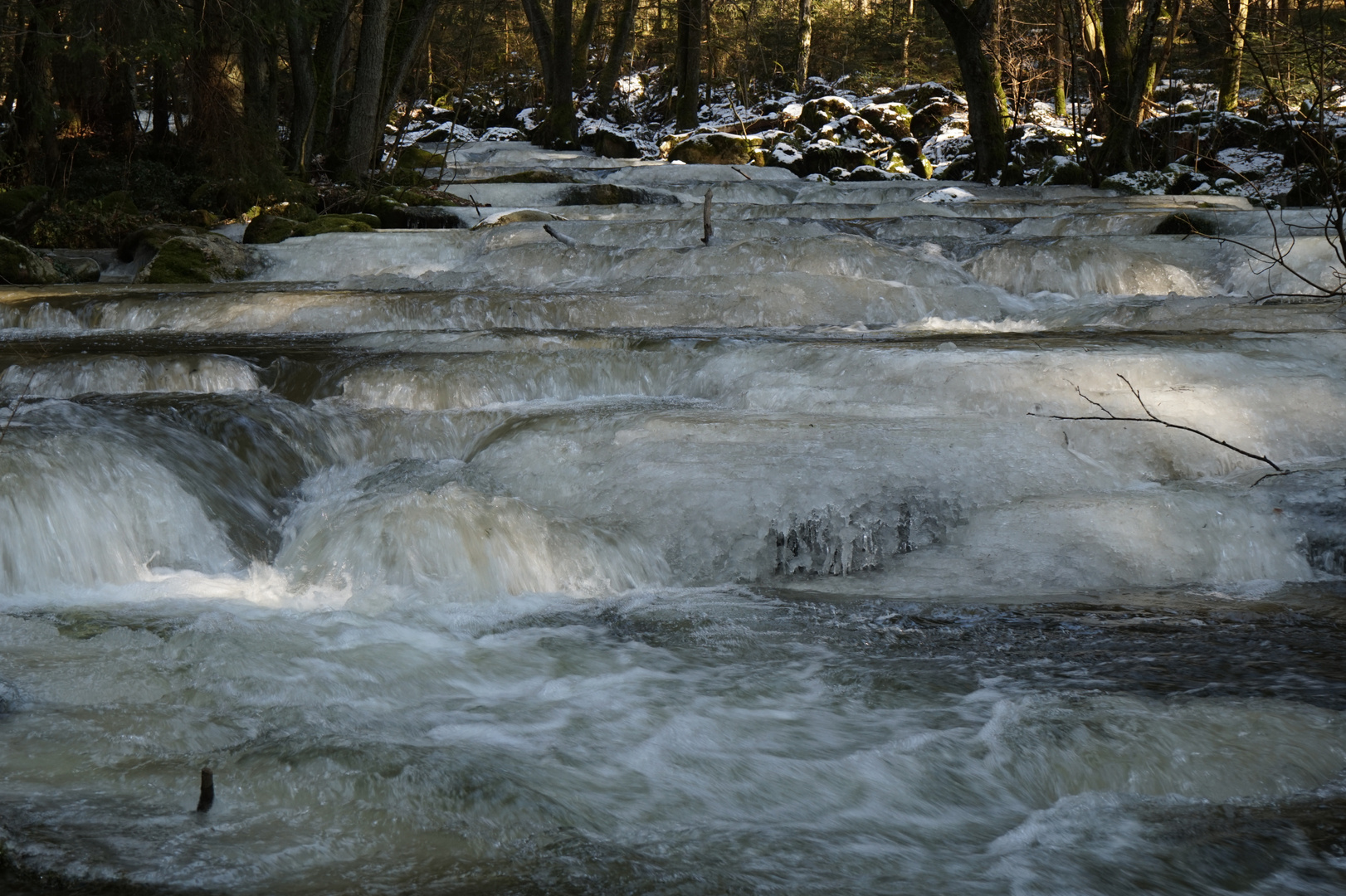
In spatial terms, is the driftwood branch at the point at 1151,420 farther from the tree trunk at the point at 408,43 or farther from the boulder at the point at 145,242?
the tree trunk at the point at 408,43

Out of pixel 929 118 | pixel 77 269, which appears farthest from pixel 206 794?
pixel 929 118

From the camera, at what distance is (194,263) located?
35.0 ft

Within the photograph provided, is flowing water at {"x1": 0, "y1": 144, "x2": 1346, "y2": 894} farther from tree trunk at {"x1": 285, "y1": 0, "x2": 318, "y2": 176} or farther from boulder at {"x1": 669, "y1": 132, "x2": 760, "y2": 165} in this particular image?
boulder at {"x1": 669, "y1": 132, "x2": 760, "y2": 165}

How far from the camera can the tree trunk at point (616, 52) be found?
24.5 metres

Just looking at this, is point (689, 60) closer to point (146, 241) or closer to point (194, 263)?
point (146, 241)

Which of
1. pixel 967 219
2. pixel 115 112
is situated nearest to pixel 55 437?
pixel 967 219

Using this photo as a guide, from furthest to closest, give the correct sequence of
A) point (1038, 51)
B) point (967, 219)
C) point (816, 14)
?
point (816, 14), point (1038, 51), point (967, 219)

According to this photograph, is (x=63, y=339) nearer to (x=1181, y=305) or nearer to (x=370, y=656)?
(x=370, y=656)

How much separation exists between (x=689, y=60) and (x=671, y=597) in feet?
67.8

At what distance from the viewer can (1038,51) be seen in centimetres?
2034

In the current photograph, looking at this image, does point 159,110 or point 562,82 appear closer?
point 159,110

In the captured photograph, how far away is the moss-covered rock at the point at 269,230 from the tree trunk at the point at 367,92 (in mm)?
2827

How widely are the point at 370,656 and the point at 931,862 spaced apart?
1.88m

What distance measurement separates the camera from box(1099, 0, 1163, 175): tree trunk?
603 inches
